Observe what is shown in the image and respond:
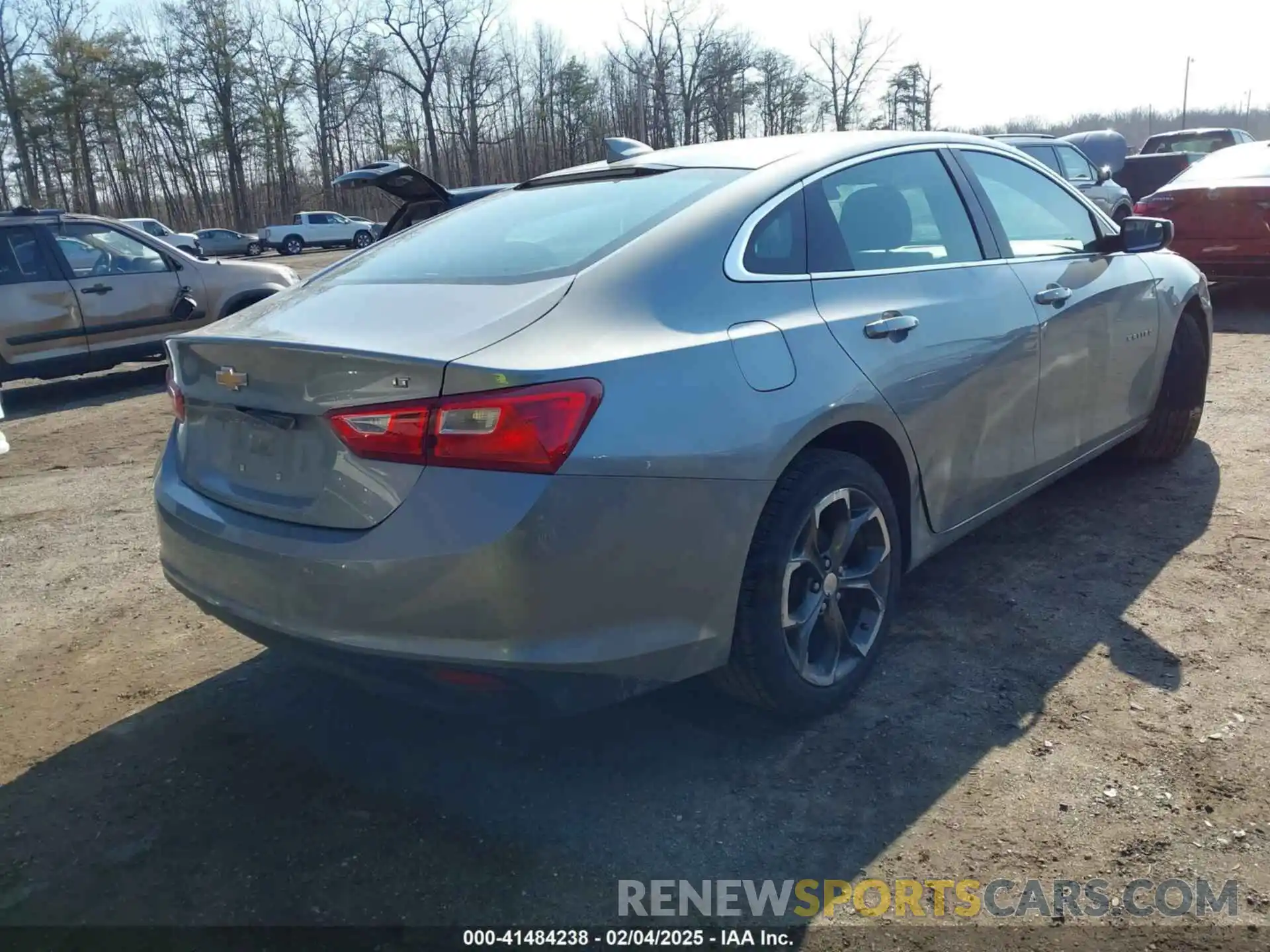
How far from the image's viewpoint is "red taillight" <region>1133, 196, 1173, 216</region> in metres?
9.05

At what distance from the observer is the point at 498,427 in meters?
2.05

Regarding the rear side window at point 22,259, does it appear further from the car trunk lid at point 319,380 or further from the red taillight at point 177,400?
the car trunk lid at point 319,380

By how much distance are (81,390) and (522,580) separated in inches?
365

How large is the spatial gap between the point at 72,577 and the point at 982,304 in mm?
3840

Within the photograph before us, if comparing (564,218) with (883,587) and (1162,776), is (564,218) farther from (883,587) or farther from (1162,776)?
(1162,776)

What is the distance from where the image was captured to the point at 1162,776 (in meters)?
2.46

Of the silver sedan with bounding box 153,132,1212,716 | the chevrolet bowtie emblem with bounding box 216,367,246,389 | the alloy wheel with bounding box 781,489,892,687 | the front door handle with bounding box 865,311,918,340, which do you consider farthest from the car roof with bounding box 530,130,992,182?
the chevrolet bowtie emblem with bounding box 216,367,246,389

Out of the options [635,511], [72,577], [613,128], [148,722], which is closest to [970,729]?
[635,511]

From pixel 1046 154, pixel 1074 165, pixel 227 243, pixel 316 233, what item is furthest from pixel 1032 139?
pixel 316 233

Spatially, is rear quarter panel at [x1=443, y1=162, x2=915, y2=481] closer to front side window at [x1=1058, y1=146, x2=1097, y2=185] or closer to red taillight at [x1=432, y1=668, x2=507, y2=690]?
red taillight at [x1=432, y1=668, x2=507, y2=690]

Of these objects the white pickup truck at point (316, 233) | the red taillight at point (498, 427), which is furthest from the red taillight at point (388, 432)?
the white pickup truck at point (316, 233)

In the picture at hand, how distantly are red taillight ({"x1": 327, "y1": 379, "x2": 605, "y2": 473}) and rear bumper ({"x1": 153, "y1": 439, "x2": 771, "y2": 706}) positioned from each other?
39 mm

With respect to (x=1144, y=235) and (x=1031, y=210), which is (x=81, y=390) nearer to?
(x=1031, y=210)

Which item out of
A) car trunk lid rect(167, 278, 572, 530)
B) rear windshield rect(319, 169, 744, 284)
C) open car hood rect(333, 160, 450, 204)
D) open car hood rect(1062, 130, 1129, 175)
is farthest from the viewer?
open car hood rect(1062, 130, 1129, 175)
